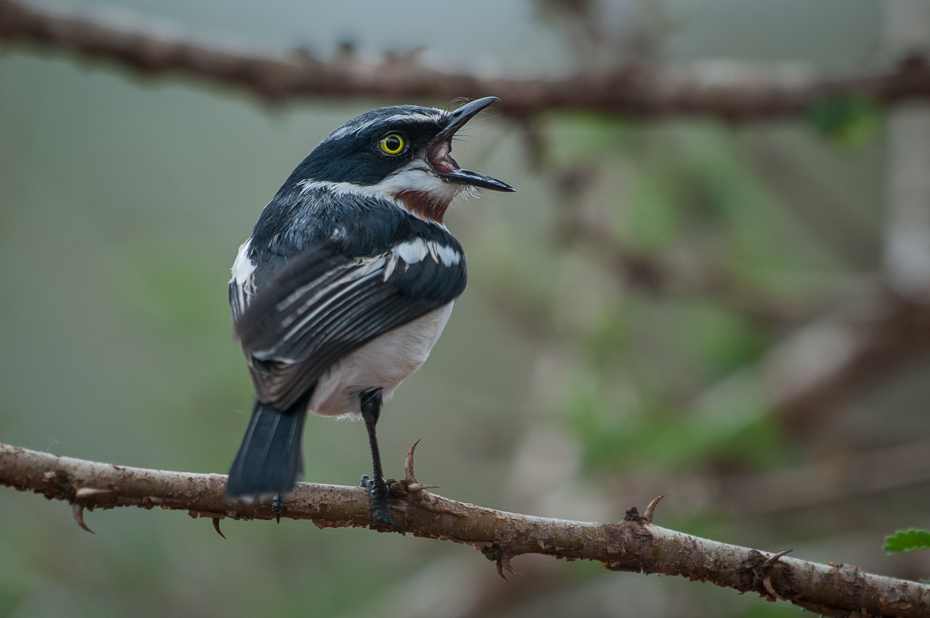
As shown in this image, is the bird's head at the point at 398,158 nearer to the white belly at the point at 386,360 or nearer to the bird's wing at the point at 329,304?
the bird's wing at the point at 329,304

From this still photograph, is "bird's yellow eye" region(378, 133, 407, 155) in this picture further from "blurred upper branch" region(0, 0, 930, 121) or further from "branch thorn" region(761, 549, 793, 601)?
"blurred upper branch" region(0, 0, 930, 121)

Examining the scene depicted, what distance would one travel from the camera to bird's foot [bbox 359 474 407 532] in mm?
1705

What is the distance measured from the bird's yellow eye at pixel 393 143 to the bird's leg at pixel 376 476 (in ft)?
1.84

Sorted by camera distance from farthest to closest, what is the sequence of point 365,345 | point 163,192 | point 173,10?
point 173,10 < point 163,192 < point 365,345

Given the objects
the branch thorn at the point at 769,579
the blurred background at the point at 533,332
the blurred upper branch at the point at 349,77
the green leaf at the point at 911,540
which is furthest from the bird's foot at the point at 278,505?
the blurred upper branch at the point at 349,77

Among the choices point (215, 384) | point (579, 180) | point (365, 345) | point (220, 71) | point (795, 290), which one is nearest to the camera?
point (365, 345)

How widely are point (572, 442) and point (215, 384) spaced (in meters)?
2.13

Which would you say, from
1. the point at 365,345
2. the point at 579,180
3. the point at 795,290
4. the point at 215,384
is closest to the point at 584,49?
the point at 579,180

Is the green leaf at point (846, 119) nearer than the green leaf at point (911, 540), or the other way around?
the green leaf at point (911, 540)

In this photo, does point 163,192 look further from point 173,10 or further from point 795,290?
point 795,290

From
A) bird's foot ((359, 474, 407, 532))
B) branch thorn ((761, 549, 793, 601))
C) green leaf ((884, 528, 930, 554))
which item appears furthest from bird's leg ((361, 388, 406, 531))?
green leaf ((884, 528, 930, 554))

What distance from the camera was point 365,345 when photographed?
1704 millimetres

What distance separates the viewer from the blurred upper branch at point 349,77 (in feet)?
11.9

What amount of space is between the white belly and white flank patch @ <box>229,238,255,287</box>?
10.9 inches
